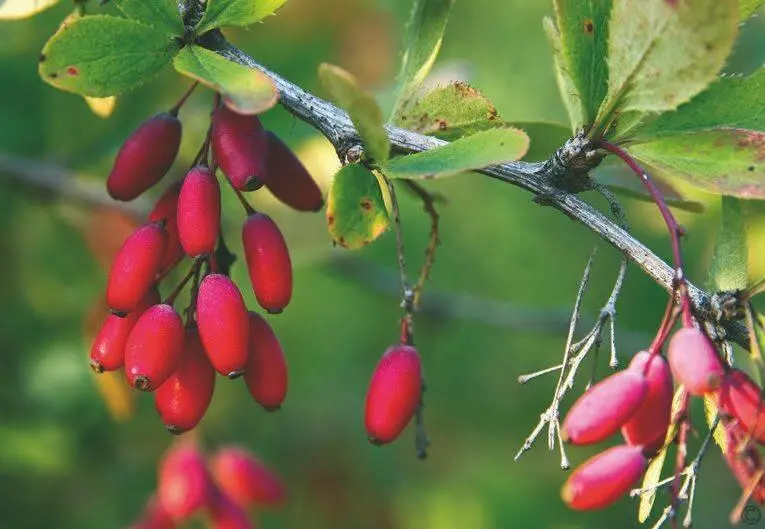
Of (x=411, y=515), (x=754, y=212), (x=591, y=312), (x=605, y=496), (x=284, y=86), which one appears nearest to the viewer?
(x=605, y=496)

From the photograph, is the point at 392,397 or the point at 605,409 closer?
the point at 605,409

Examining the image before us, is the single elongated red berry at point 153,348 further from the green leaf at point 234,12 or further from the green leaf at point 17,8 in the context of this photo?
the green leaf at point 17,8

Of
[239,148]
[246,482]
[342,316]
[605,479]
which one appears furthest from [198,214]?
[342,316]

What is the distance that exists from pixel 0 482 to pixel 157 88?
3.09ft

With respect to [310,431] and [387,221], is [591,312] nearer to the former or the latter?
[310,431]

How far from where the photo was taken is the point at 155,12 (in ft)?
3.04

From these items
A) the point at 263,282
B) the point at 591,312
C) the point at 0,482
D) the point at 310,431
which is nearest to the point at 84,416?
the point at 0,482

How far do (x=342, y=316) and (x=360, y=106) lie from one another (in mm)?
1776

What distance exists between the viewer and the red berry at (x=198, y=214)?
3.00 ft

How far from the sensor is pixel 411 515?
2227 mm

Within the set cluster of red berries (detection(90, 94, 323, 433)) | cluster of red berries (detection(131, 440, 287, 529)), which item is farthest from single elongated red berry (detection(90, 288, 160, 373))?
cluster of red berries (detection(131, 440, 287, 529))

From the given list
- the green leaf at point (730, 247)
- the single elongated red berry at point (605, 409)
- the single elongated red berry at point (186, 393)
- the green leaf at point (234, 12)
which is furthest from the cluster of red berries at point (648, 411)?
the green leaf at point (234, 12)

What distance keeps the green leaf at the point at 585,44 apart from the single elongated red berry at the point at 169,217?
1.34 ft

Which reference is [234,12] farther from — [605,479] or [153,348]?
[605,479]
